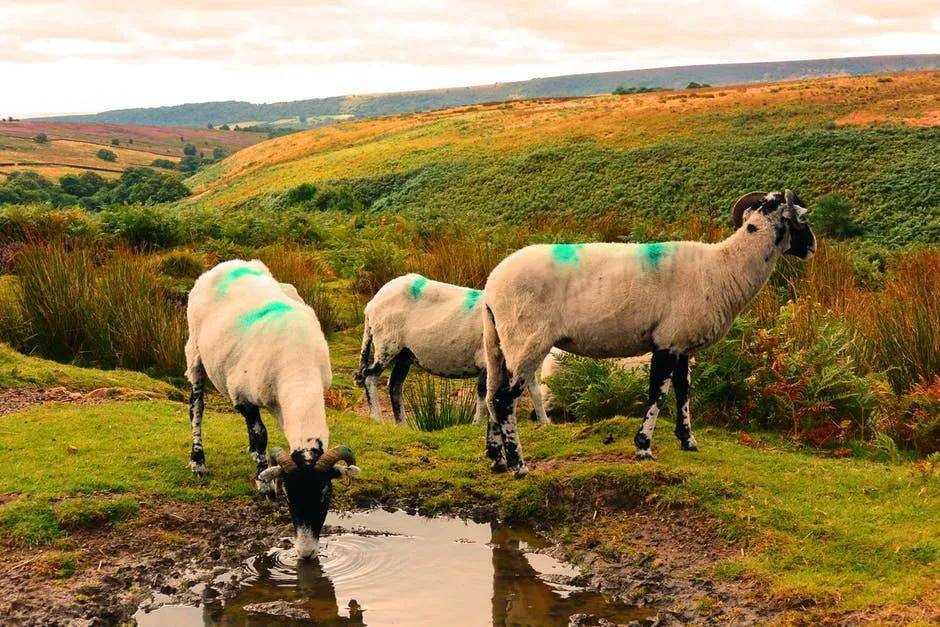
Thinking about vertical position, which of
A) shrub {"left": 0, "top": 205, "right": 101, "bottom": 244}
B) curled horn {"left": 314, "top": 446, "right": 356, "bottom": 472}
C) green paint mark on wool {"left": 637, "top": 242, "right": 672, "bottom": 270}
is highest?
green paint mark on wool {"left": 637, "top": 242, "right": 672, "bottom": 270}

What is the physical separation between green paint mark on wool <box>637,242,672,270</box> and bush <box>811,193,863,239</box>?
24.4 meters

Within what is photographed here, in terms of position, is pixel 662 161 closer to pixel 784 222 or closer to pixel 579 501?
pixel 784 222

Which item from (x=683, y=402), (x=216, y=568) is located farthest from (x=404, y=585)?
(x=683, y=402)

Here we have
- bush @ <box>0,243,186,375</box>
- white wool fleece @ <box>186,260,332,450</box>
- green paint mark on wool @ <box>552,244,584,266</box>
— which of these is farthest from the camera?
bush @ <box>0,243,186,375</box>

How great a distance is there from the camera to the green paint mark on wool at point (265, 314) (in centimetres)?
782

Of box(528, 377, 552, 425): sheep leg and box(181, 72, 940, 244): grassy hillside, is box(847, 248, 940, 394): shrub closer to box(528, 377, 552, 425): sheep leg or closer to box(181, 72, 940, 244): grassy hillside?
box(528, 377, 552, 425): sheep leg

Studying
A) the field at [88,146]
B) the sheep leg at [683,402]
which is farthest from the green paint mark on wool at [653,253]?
the field at [88,146]

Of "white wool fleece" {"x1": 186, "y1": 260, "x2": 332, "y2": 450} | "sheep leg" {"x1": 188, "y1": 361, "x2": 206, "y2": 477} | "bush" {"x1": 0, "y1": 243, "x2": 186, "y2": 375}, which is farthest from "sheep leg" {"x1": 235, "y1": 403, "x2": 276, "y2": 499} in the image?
"bush" {"x1": 0, "y1": 243, "x2": 186, "y2": 375}

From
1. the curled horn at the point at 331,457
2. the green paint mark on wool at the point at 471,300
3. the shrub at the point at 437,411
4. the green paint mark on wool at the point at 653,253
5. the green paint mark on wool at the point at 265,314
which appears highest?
the green paint mark on wool at the point at 653,253

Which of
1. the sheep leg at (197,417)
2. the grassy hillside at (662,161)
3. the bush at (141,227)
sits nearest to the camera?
the sheep leg at (197,417)

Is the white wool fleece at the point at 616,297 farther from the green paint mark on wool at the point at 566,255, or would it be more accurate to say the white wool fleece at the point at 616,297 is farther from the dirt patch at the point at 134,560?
the dirt patch at the point at 134,560

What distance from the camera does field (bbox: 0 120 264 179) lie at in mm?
96350

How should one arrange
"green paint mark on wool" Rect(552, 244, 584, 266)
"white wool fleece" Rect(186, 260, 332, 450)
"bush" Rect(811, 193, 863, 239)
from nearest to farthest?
1. "white wool fleece" Rect(186, 260, 332, 450)
2. "green paint mark on wool" Rect(552, 244, 584, 266)
3. "bush" Rect(811, 193, 863, 239)

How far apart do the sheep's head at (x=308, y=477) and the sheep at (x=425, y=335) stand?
4.28 meters
